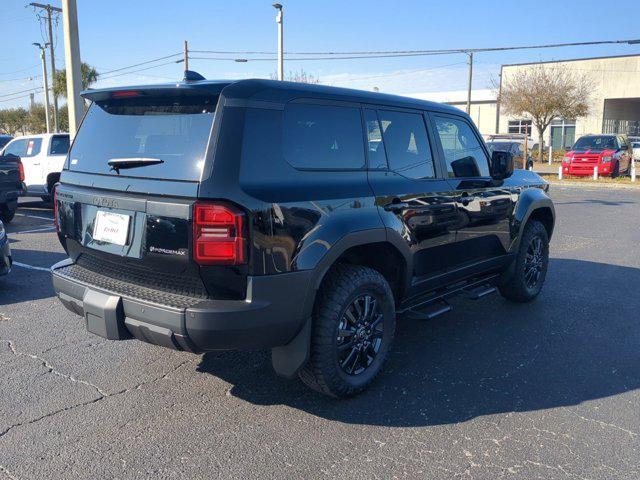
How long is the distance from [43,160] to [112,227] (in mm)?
11182

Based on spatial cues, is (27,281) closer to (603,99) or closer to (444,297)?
(444,297)

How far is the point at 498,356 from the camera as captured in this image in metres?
4.34

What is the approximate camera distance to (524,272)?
218 inches

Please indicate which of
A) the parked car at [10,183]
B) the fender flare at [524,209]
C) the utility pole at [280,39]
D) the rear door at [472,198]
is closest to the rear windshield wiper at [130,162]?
the rear door at [472,198]

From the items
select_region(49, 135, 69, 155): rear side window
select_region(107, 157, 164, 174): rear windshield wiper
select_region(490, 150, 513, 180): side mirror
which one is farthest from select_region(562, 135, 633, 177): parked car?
select_region(107, 157, 164, 174): rear windshield wiper

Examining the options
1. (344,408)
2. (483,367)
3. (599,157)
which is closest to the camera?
(344,408)

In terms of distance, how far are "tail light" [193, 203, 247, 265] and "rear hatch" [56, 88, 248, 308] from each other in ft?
0.15

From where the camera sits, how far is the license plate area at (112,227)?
3191 mm

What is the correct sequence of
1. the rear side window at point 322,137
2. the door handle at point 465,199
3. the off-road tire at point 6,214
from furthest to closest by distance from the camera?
the off-road tire at point 6,214 → the door handle at point 465,199 → the rear side window at point 322,137

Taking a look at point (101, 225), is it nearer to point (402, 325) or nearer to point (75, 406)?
point (75, 406)

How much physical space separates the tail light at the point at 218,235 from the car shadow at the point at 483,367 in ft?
3.82

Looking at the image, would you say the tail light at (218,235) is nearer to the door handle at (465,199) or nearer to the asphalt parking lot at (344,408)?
the asphalt parking lot at (344,408)

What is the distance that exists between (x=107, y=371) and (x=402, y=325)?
8.16 feet


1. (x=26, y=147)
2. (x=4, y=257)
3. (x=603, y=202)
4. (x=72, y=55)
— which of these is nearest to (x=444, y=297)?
(x=4, y=257)
